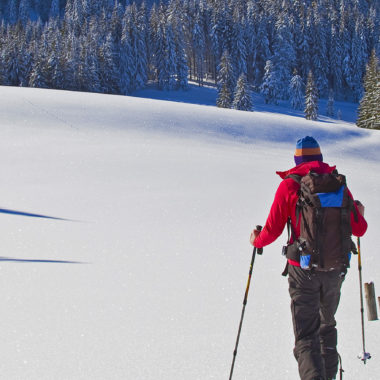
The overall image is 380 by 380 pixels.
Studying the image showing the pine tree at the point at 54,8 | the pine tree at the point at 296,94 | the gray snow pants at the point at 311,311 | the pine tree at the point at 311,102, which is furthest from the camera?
the pine tree at the point at 54,8

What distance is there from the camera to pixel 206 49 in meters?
92.4

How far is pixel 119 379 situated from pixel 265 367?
141 centimetres

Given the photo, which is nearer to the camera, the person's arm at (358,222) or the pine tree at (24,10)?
the person's arm at (358,222)

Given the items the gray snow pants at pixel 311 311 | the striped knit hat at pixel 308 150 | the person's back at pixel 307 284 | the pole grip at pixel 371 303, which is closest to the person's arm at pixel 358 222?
the person's back at pixel 307 284

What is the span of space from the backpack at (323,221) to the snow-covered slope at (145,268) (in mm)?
1399

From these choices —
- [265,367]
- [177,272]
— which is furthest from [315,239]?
[177,272]

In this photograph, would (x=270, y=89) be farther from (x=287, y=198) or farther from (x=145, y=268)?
(x=287, y=198)

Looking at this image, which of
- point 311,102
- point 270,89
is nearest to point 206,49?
point 270,89

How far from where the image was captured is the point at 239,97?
2392 inches

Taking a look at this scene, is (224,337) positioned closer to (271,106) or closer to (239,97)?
(239,97)

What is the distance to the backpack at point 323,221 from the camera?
3.18m

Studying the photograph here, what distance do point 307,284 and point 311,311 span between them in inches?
8.8

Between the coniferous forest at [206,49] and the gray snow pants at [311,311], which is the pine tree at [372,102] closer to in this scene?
the coniferous forest at [206,49]

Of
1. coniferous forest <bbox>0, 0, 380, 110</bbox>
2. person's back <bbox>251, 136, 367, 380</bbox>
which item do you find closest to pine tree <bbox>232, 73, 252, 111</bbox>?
coniferous forest <bbox>0, 0, 380, 110</bbox>
